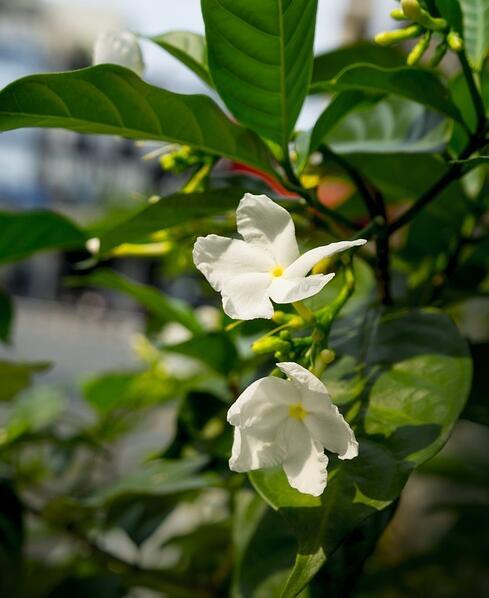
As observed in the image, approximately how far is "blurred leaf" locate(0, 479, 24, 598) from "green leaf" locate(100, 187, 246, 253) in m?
0.35

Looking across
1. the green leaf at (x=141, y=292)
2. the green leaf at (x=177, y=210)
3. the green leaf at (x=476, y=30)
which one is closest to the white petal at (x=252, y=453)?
the green leaf at (x=177, y=210)

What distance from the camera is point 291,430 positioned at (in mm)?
361

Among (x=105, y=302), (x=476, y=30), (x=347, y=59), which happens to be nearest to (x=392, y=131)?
(x=347, y=59)

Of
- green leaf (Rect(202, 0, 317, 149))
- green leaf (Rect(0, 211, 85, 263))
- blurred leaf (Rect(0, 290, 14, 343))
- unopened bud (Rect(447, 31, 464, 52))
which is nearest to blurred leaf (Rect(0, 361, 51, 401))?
blurred leaf (Rect(0, 290, 14, 343))

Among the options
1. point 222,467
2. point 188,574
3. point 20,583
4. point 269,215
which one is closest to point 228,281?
point 269,215

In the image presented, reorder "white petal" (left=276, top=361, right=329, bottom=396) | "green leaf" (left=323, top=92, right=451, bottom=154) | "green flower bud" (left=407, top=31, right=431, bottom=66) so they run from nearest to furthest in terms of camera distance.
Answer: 1. "white petal" (left=276, top=361, right=329, bottom=396)
2. "green flower bud" (left=407, top=31, right=431, bottom=66)
3. "green leaf" (left=323, top=92, right=451, bottom=154)

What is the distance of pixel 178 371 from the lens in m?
1.04

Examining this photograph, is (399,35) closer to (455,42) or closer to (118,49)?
(455,42)

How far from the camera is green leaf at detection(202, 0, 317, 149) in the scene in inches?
16.1

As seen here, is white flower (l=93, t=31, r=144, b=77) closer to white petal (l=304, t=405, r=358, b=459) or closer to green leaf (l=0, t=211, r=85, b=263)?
green leaf (l=0, t=211, r=85, b=263)

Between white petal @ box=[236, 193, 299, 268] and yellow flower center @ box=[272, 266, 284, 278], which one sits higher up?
white petal @ box=[236, 193, 299, 268]

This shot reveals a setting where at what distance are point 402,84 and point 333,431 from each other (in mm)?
234

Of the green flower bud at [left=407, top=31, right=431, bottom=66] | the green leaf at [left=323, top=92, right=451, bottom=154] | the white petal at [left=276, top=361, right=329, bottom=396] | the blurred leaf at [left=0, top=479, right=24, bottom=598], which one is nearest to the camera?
the white petal at [left=276, top=361, right=329, bottom=396]

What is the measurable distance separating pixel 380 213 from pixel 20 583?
516 millimetres
